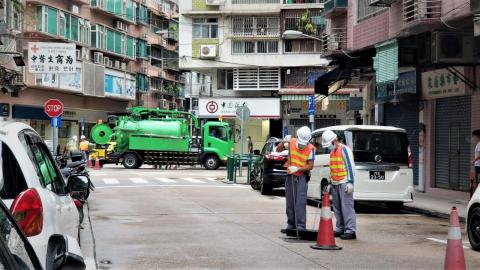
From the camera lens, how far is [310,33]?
44469 millimetres

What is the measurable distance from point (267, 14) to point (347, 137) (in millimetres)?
32756

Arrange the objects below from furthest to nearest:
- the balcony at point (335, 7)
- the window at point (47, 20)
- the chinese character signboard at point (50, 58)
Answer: the window at point (47, 20)
the balcony at point (335, 7)
the chinese character signboard at point (50, 58)

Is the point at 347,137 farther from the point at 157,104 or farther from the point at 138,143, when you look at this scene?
the point at 157,104

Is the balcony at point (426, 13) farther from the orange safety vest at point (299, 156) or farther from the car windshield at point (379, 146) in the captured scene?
the orange safety vest at point (299, 156)

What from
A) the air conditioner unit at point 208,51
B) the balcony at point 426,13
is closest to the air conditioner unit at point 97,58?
the air conditioner unit at point 208,51

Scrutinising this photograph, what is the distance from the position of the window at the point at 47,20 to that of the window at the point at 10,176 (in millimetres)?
42137

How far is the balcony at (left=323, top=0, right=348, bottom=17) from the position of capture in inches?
965

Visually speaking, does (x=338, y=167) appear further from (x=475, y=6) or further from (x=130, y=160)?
(x=130, y=160)

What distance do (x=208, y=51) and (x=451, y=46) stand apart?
3038 centimetres

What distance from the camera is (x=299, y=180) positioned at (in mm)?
10984

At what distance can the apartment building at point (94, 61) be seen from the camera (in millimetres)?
45094

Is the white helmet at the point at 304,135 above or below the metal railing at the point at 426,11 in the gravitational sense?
below

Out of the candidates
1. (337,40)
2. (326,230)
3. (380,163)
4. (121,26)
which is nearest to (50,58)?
(337,40)

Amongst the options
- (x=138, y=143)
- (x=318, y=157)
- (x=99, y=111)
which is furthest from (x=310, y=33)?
(x=318, y=157)
